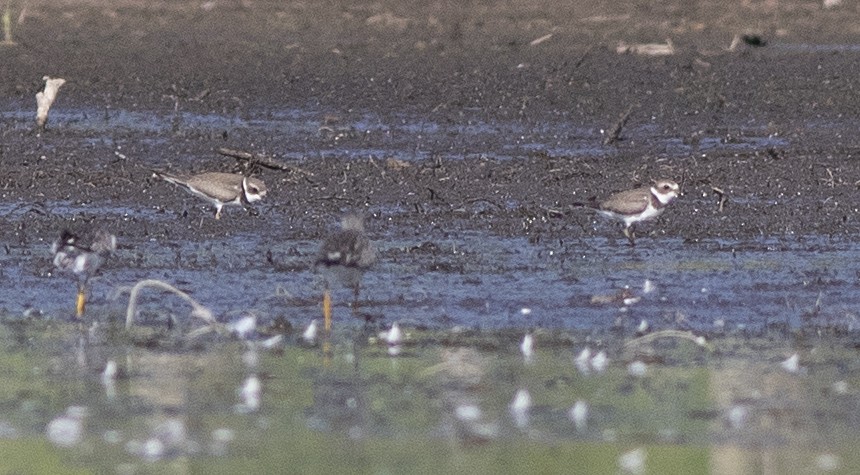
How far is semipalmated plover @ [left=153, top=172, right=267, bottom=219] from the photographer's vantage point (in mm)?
12422

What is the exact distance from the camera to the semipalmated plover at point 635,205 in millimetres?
11633

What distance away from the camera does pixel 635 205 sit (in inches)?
460

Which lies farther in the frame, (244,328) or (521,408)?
(244,328)

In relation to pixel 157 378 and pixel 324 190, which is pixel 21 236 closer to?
pixel 324 190

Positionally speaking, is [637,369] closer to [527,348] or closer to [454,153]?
[527,348]

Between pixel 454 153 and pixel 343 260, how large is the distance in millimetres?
6039

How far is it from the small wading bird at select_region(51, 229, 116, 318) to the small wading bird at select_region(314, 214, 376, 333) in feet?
4.02

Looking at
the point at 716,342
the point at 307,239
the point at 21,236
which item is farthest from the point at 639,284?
the point at 21,236

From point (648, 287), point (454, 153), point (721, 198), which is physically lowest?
point (454, 153)

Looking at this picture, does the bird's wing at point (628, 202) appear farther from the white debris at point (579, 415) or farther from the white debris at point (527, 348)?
the white debris at point (579, 415)

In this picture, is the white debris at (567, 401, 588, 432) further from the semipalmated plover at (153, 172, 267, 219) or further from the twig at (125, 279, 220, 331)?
the semipalmated plover at (153, 172, 267, 219)

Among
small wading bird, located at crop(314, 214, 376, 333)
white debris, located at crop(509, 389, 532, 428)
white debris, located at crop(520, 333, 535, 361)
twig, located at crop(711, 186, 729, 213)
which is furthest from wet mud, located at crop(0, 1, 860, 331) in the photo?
white debris, located at crop(509, 389, 532, 428)

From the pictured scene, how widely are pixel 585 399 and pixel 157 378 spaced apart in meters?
1.87

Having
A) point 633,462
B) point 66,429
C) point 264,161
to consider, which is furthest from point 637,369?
point 264,161
